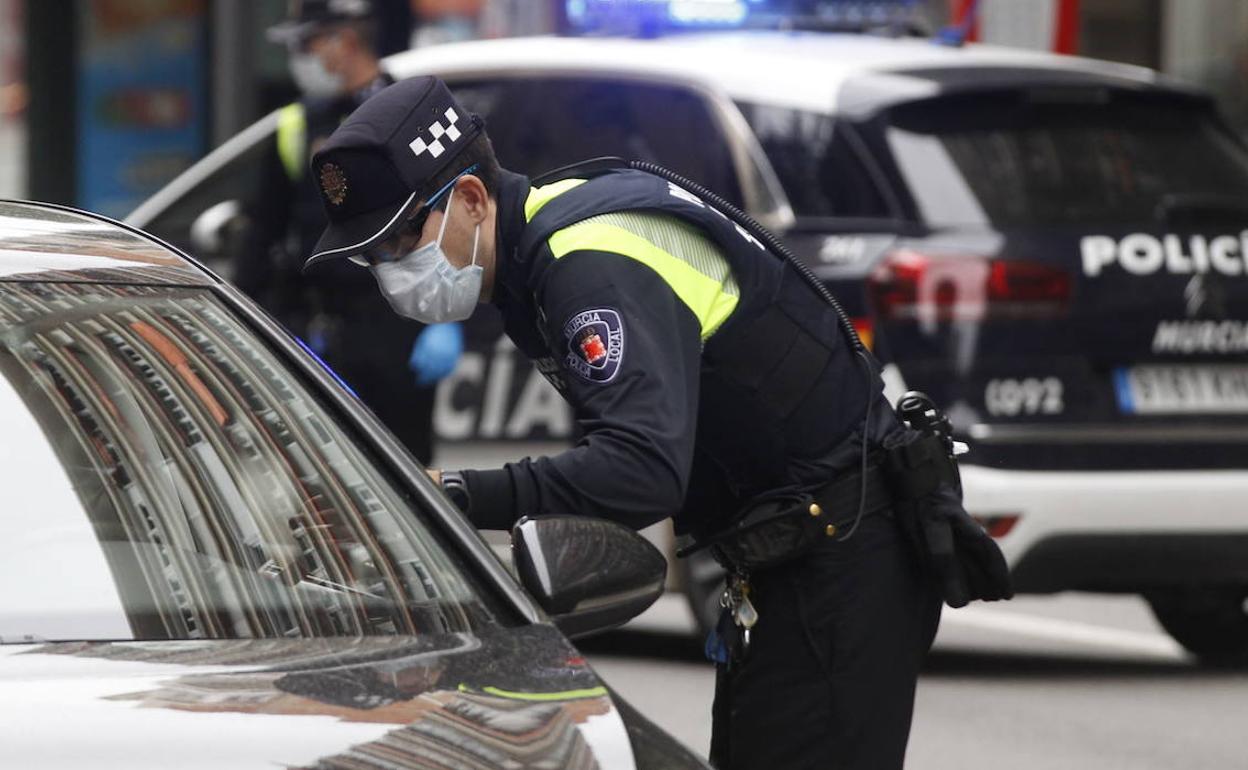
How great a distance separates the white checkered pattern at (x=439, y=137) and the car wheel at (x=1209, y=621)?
4.47 metres

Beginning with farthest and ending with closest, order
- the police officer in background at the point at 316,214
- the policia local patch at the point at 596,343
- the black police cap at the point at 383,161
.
Answer: the police officer in background at the point at 316,214 → the black police cap at the point at 383,161 → the policia local patch at the point at 596,343

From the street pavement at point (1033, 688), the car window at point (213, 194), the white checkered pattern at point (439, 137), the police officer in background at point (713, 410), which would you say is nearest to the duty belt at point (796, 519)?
the police officer in background at point (713, 410)

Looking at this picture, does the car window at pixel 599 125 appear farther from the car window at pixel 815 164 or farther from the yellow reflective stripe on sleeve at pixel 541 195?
the yellow reflective stripe on sleeve at pixel 541 195

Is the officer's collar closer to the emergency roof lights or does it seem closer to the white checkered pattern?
the white checkered pattern

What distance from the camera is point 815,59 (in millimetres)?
7262

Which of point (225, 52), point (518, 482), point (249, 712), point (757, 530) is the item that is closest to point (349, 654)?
point (249, 712)

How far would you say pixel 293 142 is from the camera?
7258 millimetres

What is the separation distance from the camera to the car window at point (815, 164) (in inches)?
271

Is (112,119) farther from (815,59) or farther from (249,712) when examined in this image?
(249,712)

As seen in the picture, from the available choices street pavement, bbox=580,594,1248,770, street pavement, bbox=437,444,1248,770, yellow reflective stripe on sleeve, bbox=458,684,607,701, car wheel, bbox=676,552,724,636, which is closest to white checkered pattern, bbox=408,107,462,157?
yellow reflective stripe on sleeve, bbox=458,684,607,701

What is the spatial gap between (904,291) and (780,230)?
1.52 ft

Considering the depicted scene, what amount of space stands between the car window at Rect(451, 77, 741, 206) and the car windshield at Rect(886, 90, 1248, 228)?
56cm

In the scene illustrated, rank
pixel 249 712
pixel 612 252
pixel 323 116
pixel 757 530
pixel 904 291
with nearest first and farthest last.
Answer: pixel 249 712
pixel 612 252
pixel 757 530
pixel 904 291
pixel 323 116

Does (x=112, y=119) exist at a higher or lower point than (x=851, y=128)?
lower
